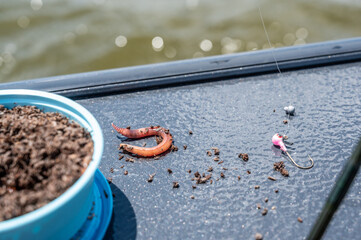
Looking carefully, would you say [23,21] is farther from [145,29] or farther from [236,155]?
[236,155]

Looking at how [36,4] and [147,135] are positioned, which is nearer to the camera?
[147,135]

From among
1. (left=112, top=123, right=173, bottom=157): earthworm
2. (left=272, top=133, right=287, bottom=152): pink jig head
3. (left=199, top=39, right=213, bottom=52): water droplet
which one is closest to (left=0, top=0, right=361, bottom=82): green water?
(left=199, top=39, right=213, bottom=52): water droplet

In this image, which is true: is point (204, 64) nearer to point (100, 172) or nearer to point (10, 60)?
point (100, 172)

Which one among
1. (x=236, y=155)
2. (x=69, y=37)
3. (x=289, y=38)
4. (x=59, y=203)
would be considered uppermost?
(x=59, y=203)

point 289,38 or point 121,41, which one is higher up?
point 121,41

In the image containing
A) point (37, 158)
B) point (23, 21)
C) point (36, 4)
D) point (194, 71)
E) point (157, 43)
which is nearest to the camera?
point (37, 158)

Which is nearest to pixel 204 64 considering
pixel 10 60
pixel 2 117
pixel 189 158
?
pixel 189 158

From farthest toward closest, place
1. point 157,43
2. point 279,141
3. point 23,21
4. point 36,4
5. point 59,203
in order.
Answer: point 36,4 < point 23,21 < point 157,43 < point 279,141 < point 59,203

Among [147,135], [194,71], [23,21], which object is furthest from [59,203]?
[23,21]
